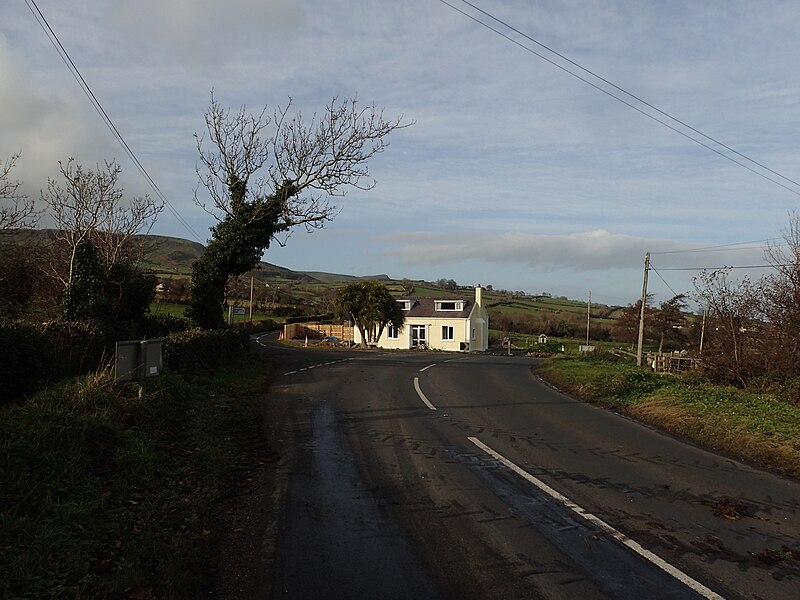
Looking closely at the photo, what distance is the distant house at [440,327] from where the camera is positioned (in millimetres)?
63406

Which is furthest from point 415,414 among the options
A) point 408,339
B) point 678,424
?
point 408,339

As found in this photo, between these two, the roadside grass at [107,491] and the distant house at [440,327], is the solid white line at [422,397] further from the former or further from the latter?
the distant house at [440,327]

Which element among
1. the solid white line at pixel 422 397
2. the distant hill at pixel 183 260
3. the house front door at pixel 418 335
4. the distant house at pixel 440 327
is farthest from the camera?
the distant hill at pixel 183 260

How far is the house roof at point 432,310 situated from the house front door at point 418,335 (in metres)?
1.34

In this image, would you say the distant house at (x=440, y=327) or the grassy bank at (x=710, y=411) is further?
the distant house at (x=440, y=327)

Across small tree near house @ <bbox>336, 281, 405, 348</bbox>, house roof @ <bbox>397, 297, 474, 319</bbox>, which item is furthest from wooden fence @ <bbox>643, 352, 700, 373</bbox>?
house roof @ <bbox>397, 297, 474, 319</bbox>

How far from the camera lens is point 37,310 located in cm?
1834

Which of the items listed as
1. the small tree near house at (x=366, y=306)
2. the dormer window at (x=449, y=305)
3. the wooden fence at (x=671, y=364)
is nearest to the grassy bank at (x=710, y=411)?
→ the wooden fence at (x=671, y=364)

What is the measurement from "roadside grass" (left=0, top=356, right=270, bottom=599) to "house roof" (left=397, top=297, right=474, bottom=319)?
54061 millimetres

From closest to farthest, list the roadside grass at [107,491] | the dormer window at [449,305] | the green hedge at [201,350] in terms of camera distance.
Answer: the roadside grass at [107,491] < the green hedge at [201,350] < the dormer window at [449,305]

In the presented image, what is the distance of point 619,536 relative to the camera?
617 cm

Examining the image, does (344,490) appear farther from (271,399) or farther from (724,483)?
(271,399)

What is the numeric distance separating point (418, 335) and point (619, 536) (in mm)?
58906

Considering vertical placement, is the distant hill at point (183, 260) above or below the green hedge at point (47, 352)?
above
